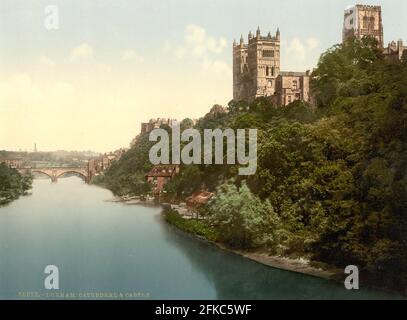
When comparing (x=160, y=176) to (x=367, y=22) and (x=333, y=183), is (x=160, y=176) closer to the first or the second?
(x=333, y=183)

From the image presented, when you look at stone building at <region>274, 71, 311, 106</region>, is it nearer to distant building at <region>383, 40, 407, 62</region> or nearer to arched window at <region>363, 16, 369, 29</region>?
distant building at <region>383, 40, 407, 62</region>

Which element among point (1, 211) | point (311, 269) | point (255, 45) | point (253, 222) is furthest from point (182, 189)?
point (255, 45)

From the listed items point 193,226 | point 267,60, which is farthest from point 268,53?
point 193,226

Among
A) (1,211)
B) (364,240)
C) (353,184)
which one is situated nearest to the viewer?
(364,240)

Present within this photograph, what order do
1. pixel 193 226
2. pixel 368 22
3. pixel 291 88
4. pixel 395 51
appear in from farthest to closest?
pixel 368 22 → pixel 291 88 → pixel 395 51 → pixel 193 226

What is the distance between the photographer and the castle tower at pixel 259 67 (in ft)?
223

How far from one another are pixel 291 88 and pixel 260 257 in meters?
30.0

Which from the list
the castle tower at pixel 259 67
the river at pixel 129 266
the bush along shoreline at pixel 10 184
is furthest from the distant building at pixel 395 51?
the bush along shoreline at pixel 10 184

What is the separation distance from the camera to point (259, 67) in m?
68.2

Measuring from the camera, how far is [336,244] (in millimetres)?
24250

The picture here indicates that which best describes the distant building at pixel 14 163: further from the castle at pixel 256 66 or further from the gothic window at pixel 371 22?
the gothic window at pixel 371 22

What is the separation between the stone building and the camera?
5253 centimetres

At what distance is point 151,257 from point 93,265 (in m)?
3.01

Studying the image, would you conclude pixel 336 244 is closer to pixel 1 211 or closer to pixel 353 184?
pixel 353 184
